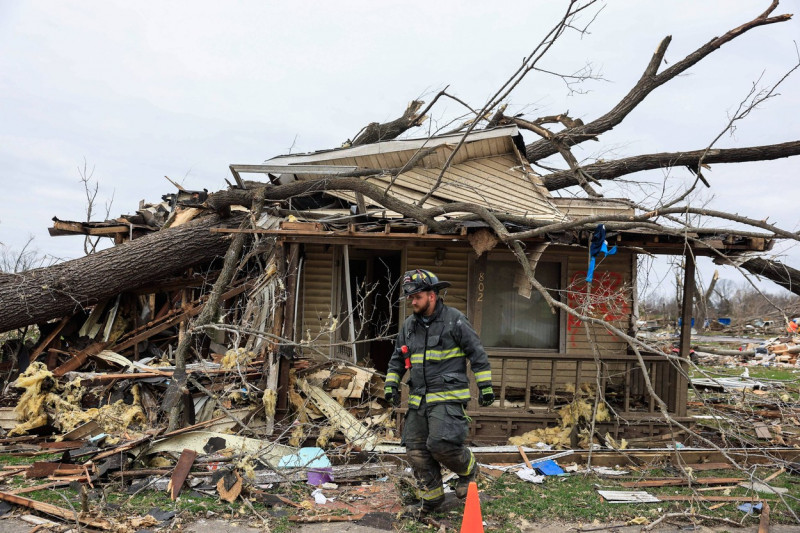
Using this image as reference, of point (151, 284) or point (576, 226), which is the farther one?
point (151, 284)

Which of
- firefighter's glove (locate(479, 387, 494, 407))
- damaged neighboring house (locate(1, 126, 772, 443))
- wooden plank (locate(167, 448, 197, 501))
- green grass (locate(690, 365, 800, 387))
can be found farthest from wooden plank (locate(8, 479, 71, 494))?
green grass (locate(690, 365, 800, 387))

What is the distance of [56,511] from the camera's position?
5.04 metres

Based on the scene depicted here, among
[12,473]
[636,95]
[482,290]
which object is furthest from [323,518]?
[636,95]

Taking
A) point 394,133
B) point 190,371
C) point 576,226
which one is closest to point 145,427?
point 190,371

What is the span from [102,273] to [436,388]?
6.66 meters

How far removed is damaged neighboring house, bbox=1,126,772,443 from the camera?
25.5 feet

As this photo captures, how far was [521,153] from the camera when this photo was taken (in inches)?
425

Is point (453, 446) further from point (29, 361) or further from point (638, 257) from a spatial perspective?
point (29, 361)

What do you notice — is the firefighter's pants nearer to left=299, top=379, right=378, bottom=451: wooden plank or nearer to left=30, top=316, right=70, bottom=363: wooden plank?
left=299, top=379, right=378, bottom=451: wooden plank

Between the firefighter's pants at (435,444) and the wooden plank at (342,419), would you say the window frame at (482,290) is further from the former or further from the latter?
the firefighter's pants at (435,444)

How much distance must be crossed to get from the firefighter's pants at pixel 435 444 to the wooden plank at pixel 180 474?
A: 2.28 m

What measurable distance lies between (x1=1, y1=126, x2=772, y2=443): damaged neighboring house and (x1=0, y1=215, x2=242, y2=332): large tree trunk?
0.08 meters

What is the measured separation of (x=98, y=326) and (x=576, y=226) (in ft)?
25.7

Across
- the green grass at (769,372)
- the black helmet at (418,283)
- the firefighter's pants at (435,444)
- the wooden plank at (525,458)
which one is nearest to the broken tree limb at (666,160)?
the green grass at (769,372)
